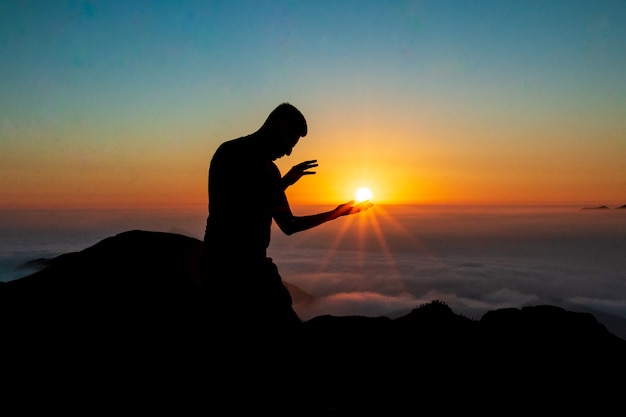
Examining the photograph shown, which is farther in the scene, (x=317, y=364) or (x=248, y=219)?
(x=317, y=364)

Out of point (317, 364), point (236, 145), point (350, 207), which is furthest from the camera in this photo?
point (317, 364)

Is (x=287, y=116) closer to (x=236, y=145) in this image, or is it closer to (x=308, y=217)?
(x=236, y=145)

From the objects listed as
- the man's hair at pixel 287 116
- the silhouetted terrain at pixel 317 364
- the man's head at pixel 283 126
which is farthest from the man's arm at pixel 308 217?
the silhouetted terrain at pixel 317 364

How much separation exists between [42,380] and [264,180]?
26.2 ft

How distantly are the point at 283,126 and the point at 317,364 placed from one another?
263 centimetres

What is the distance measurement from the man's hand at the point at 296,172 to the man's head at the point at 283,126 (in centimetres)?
48

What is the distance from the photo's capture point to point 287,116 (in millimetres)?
3316

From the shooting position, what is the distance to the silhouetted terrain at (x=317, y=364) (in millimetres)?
3275

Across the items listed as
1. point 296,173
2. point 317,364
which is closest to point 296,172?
point 296,173

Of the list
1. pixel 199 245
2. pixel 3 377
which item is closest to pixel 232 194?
pixel 3 377

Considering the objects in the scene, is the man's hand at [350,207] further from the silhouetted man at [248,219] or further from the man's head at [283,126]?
the man's head at [283,126]

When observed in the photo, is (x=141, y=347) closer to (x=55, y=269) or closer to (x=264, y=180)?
(x=264, y=180)

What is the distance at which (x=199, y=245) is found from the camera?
41938 millimetres

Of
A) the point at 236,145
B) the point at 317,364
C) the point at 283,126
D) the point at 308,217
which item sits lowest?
the point at 317,364
